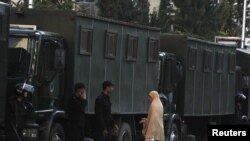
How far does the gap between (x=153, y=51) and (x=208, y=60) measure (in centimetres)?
455

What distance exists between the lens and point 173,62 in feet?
63.7

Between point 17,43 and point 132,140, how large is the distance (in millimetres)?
5456

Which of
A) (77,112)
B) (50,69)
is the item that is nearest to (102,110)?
(77,112)

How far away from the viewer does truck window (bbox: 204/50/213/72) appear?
2230 centimetres

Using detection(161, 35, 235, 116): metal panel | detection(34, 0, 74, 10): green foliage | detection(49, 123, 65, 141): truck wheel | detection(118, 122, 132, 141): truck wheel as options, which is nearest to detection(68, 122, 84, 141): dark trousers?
detection(49, 123, 65, 141): truck wheel

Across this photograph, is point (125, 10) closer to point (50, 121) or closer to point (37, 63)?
point (50, 121)

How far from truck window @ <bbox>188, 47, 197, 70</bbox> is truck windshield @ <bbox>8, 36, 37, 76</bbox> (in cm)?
810

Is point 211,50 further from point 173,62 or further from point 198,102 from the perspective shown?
point 173,62

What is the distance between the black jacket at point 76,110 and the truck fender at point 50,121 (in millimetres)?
168

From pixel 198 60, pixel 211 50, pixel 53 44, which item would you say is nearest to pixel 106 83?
pixel 53 44

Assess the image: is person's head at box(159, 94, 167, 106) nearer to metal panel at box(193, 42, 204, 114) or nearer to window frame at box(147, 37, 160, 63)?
window frame at box(147, 37, 160, 63)

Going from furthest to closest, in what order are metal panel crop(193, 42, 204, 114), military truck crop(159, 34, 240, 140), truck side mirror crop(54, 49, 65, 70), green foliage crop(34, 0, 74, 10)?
green foliage crop(34, 0, 74, 10), metal panel crop(193, 42, 204, 114), military truck crop(159, 34, 240, 140), truck side mirror crop(54, 49, 65, 70)

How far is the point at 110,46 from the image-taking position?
16.0 meters

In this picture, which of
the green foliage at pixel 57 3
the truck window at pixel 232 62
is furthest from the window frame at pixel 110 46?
the green foliage at pixel 57 3
